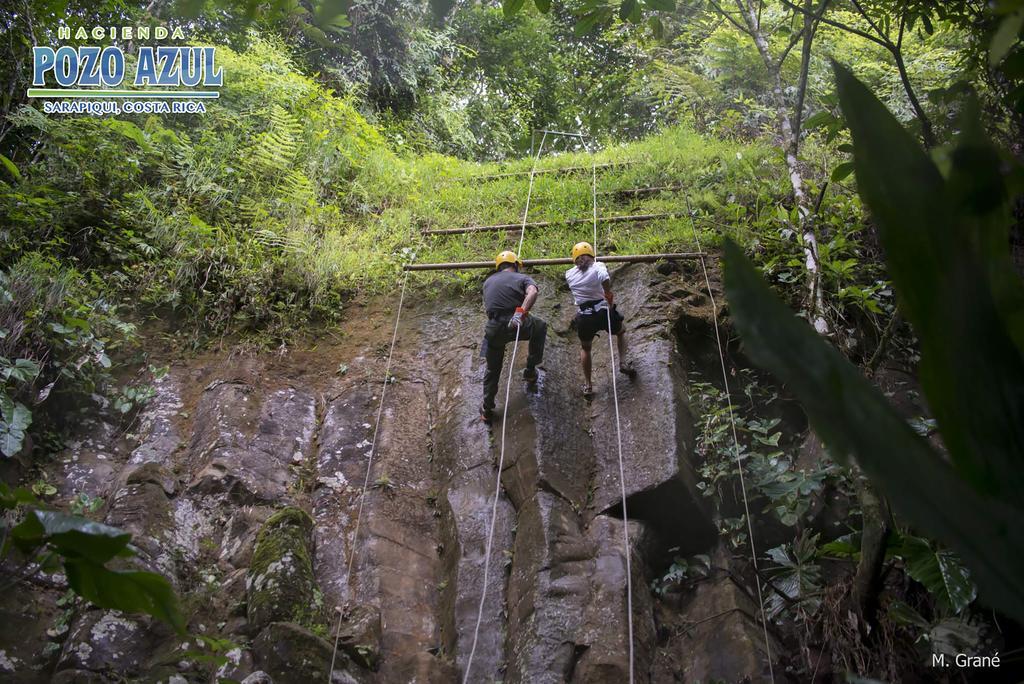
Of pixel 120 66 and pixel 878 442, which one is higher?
pixel 120 66

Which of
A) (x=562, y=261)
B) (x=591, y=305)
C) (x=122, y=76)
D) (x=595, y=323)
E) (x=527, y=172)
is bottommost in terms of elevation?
(x=595, y=323)

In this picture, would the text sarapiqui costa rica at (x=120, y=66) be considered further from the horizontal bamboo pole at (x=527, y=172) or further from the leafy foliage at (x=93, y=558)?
the leafy foliage at (x=93, y=558)

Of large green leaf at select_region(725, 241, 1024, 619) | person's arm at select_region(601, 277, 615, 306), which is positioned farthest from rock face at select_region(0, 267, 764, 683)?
large green leaf at select_region(725, 241, 1024, 619)

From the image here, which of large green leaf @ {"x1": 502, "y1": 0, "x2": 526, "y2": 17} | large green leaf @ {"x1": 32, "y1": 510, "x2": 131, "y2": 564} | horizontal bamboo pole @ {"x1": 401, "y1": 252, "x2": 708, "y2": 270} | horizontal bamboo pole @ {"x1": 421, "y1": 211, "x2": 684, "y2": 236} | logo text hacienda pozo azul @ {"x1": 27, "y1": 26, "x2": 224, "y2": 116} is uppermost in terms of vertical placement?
logo text hacienda pozo azul @ {"x1": 27, "y1": 26, "x2": 224, "y2": 116}

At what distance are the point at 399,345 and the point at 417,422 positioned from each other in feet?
3.22

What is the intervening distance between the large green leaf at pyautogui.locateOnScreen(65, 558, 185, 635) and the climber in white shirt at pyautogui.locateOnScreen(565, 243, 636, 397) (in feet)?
17.1

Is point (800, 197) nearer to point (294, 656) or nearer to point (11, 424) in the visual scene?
point (294, 656)

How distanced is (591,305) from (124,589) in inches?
210

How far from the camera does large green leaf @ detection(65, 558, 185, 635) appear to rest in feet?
2.49

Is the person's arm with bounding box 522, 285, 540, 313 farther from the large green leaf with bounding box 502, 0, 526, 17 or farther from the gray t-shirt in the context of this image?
the large green leaf with bounding box 502, 0, 526, 17

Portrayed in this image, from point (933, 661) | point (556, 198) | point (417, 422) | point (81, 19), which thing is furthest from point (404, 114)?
point (933, 661)

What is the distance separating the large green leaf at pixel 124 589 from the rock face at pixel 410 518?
10.3ft

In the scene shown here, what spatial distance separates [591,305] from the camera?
600 centimetres

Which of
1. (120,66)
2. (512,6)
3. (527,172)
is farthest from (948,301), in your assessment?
(527,172)
